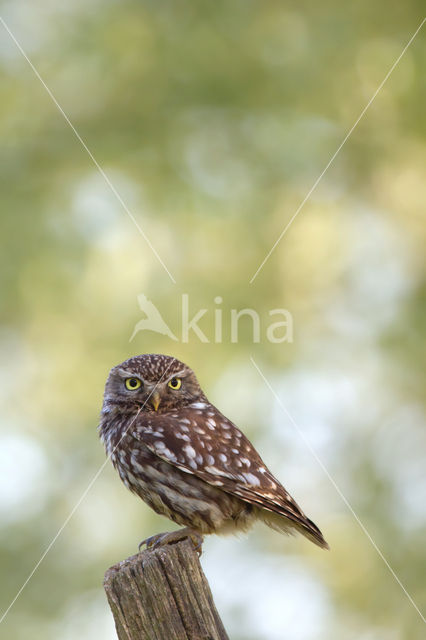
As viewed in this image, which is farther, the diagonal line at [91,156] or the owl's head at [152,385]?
the diagonal line at [91,156]

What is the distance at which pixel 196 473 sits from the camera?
423 centimetres

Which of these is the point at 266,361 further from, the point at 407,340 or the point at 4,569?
the point at 4,569

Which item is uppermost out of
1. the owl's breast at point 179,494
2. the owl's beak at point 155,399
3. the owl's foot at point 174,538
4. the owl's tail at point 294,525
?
the owl's beak at point 155,399

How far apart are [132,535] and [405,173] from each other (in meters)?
6.58

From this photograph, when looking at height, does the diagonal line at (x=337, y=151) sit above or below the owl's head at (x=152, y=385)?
above

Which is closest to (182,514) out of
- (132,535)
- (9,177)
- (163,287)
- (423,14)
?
(132,535)

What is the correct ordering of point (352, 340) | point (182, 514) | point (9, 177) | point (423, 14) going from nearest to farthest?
point (182, 514)
point (352, 340)
point (9, 177)
point (423, 14)

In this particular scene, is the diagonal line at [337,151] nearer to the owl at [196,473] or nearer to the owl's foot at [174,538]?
the owl at [196,473]

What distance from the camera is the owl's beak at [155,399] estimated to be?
467 centimetres

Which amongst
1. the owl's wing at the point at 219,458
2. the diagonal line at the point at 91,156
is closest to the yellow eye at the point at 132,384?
the owl's wing at the point at 219,458

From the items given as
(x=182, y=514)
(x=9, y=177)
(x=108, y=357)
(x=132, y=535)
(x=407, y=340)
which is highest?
(x=9, y=177)

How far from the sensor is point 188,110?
1305 centimetres

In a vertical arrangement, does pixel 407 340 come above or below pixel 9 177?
below

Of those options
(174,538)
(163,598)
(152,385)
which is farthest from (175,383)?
(163,598)
